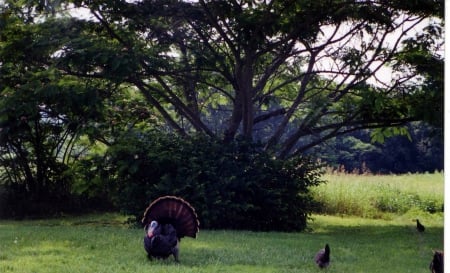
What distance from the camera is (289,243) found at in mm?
4371

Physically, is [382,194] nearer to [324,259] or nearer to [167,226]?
[324,259]

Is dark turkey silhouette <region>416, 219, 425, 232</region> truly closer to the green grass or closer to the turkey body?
the green grass

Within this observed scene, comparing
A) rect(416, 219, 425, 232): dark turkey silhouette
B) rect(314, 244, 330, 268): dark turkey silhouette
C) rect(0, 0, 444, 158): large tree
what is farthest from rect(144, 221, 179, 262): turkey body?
rect(0, 0, 444, 158): large tree

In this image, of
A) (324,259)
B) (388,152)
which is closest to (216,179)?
(388,152)

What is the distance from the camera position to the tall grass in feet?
12.3

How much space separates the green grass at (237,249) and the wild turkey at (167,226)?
0.27 ft

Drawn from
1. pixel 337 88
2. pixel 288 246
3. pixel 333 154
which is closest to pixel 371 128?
pixel 333 154

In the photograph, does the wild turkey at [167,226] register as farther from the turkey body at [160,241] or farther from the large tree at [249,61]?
the large tree at [249,61]

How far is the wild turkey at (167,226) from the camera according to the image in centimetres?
386

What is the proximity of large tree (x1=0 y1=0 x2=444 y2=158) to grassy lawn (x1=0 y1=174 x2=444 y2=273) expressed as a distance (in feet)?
3.17

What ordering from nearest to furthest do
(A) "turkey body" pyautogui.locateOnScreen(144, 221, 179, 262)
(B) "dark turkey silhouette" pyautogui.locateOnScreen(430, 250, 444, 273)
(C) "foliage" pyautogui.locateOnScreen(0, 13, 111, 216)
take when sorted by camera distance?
1. (B) "dark turkey silhouette" pyautogui.locateOnScreen(430, 250, 444, 273)
2. (A) "turkey body" pyautogui.locateOnScreen(144, 221, 179, 262)
3. (C) "foliage" pyautogui.locateOnScreen(0, 13, 111, 216)

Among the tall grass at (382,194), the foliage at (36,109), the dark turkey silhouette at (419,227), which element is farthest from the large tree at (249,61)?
the dark turkey silhouette at (419,227)

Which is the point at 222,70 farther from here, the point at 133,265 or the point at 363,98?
the point at 133,265

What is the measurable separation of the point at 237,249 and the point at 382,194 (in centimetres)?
112
